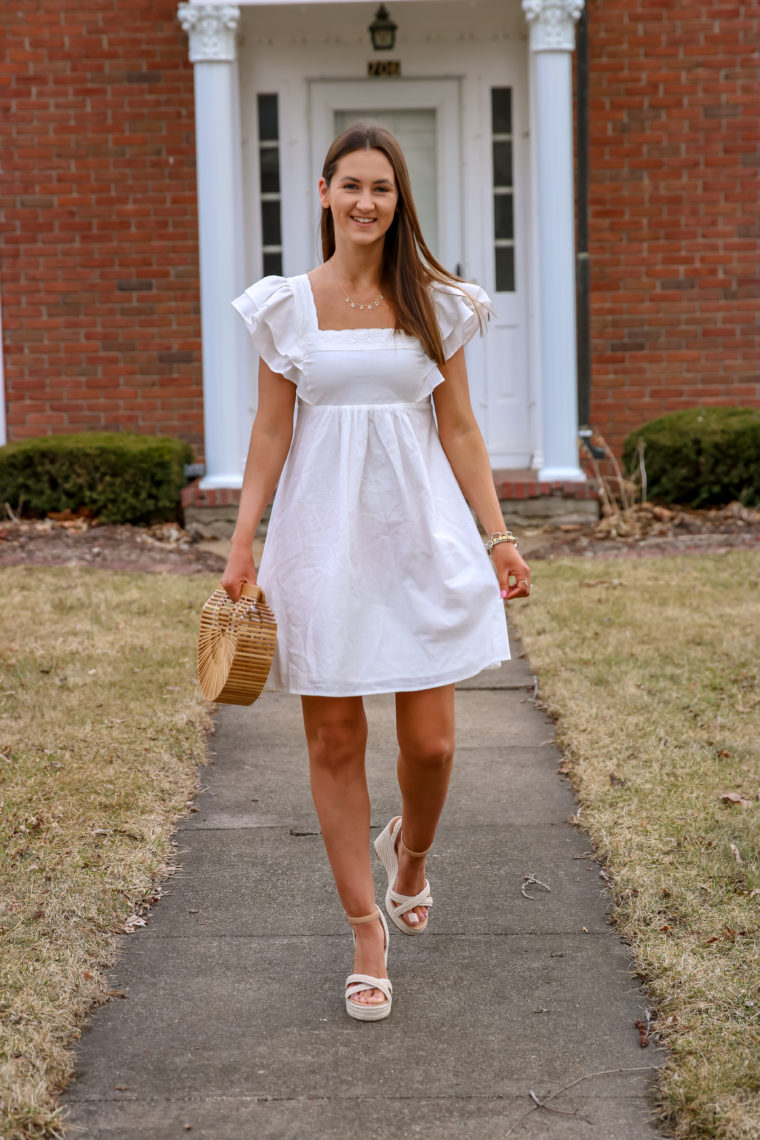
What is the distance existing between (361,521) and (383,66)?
722cm

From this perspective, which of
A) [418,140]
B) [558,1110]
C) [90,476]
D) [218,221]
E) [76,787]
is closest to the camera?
[558,1110]

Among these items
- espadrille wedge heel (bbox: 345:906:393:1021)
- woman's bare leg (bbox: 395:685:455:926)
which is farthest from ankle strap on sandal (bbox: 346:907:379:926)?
woman's bare leg (bbox: 395:685:455:926)

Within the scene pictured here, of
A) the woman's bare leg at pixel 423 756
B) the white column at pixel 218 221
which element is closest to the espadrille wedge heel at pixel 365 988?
the woman's bare leg at pixel 423 756

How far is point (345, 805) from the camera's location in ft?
8.98

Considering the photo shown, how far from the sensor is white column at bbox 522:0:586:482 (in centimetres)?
824

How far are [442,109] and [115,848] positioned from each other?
7074 millimetres

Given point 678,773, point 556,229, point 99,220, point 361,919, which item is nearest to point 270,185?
point 99,220

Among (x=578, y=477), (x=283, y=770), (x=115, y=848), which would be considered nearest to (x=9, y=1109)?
(x=115, y=848)

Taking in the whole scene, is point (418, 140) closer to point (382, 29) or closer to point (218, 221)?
point (382, 29)

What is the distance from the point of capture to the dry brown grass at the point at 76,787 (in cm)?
260

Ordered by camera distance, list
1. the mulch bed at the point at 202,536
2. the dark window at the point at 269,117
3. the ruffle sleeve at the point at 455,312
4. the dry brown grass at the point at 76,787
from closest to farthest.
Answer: the dry brown grass at the point at 76,787, the ruffle sleeve at the point at 455,312, the mulch bed at the point at 202,536, the dark window at the point at 269,117

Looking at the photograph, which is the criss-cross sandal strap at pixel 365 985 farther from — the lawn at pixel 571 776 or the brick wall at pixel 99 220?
the brick wall at pixel 99 220

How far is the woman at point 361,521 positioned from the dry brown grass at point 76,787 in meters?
0.66

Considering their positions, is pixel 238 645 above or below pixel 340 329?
below
